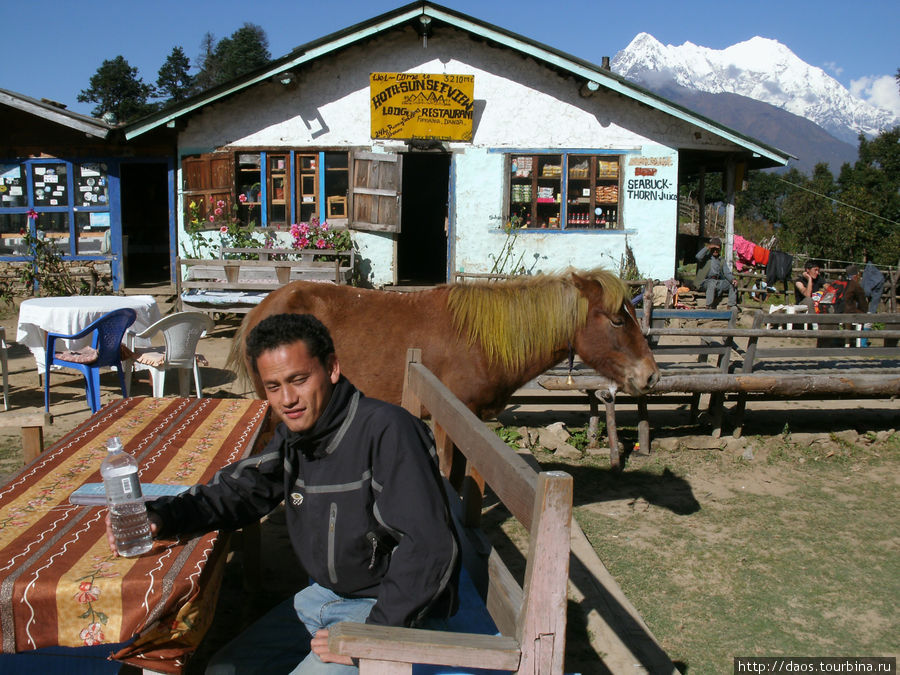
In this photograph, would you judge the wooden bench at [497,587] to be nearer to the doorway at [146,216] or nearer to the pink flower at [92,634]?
the pink flower at [92,634]

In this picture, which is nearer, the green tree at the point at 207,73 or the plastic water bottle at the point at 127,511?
the plastic water bottle at the point at 127,511

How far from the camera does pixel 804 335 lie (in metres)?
7.06

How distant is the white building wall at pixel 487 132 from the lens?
43.5ft

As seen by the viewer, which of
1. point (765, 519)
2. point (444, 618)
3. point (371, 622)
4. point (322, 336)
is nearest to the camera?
point (371, 622)

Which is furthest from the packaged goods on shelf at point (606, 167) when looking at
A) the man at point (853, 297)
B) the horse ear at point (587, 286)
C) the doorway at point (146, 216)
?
the doorway at point (146, 216)

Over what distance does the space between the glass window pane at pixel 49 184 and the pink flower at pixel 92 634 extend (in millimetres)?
14509

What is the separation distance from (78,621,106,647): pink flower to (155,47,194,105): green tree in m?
50.3

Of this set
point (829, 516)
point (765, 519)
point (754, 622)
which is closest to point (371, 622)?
point (754, 622)

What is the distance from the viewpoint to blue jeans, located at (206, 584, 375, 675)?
2.16 meters

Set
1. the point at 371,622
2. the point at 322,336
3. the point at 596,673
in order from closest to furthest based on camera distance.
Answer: the point at 371,622 → the point at 322,336 → the point at 596,673

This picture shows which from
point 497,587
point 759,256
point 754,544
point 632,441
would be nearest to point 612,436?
point 632,441

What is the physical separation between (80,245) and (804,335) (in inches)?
532

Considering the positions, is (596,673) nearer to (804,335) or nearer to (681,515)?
(681,515)

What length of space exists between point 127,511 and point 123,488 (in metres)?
0.07
